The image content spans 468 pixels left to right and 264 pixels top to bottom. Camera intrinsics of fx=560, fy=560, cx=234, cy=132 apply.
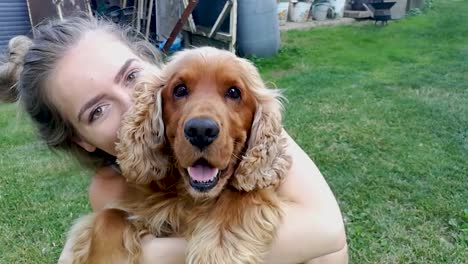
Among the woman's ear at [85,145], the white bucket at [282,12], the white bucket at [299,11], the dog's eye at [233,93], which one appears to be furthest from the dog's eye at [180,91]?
the white bucket at [299,11]

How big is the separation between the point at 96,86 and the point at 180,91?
0.35 meters

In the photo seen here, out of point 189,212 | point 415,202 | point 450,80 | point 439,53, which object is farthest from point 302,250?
point 439,53

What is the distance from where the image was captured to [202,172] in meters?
1.80

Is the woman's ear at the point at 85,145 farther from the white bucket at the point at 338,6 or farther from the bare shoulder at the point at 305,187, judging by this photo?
the white bucket at the point at 338,6

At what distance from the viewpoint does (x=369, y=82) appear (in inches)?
276

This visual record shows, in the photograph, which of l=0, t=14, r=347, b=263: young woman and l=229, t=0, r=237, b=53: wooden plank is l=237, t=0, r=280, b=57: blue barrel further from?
l=0, t=14, r=347, b=263: young woman

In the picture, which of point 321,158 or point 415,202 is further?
point 321,158

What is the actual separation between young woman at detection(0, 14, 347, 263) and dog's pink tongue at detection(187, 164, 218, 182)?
0.28 meters

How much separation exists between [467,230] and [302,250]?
2.04 metres

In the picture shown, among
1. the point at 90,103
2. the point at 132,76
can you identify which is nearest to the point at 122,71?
the point at 132,76

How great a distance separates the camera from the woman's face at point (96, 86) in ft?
6.75

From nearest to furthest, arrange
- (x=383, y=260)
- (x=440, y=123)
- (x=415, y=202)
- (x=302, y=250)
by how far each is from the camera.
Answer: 1. (x=302, y=250)
2. (x=383, y=260)
3. (x=415, y=202)
4. (x=440, y=123)

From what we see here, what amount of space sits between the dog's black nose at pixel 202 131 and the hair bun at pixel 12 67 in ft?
3.60

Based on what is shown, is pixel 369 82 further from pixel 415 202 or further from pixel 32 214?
pixel 32 214
